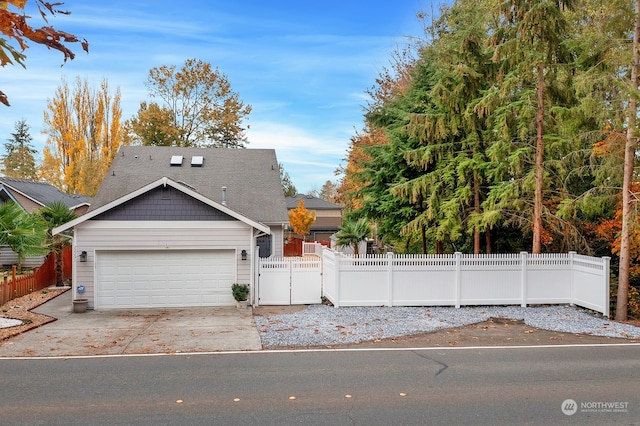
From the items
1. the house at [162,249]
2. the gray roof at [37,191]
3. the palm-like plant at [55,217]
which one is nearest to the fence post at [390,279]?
the house at [162,249]

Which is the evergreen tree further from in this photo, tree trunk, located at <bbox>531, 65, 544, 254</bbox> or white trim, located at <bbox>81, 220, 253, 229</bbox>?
tree trunk, located at <bbox>531, 65, 544, 254</bbox>

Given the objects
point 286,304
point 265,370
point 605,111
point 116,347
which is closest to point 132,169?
point 286,304

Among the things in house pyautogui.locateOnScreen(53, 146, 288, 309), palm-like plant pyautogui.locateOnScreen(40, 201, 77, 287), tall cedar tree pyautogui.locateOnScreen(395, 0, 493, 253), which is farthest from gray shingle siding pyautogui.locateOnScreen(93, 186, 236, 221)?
tall cedar tree pyautogui.locateOnScreen(395, 0, 493, 253)

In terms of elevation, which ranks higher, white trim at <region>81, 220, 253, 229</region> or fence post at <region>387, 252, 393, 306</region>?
white trim at <region>81, 220, 253, 229</region>

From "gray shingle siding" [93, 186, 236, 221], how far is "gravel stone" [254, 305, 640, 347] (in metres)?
3.98

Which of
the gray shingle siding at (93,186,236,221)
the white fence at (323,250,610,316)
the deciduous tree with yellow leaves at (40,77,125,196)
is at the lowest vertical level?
the white fence at (323,250,610,316)

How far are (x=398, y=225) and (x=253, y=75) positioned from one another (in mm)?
14519

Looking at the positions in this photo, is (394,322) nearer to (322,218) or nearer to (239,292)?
(239,292)

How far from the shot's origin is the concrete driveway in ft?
31.9

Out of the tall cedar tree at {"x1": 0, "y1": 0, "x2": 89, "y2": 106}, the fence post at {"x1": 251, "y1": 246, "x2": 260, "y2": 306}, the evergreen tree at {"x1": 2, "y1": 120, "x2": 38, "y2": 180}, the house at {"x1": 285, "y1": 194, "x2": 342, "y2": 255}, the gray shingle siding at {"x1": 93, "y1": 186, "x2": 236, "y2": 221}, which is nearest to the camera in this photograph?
the tall cedar tree at {"x1": 0, "y1": 0, "x2": 89, "y2": 106}

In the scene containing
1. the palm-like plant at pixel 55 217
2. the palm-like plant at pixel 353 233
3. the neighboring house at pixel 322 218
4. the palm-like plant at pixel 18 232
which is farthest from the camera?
the neighboring house at pixel 322 218

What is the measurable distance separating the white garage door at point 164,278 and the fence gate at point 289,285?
1052 mm

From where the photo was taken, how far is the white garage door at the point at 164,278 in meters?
14.7

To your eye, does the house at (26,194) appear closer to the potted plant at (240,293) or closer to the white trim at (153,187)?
the white trim at (153,187)
